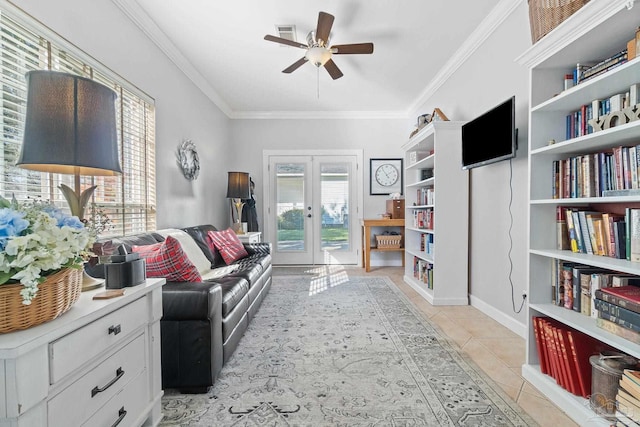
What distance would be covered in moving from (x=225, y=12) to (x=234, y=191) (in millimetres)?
2289

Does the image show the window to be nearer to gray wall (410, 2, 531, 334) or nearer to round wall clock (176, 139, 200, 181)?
round wall clock (176, 139, 200, 181)

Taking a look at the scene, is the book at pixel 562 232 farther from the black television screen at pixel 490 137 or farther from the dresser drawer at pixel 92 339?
the dresser drawer at pixel 92 339

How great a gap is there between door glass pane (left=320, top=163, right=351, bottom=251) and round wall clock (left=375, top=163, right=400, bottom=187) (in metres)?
0.55

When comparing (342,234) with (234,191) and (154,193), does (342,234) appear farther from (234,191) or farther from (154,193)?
(154,193)

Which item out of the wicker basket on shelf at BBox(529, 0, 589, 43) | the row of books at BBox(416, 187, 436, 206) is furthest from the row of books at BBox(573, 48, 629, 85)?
the row of books at BBox(416, 187, 436, 206)

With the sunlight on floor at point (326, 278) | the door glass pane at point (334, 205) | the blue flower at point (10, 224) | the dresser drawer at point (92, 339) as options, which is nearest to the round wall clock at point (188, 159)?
the sunlight on floor at point (326, 278)

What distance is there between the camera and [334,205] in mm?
5219

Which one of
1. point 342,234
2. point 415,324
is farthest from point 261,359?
point 342,234

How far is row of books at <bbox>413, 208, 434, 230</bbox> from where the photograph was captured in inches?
137

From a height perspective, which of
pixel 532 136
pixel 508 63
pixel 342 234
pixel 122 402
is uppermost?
pixel 508 63

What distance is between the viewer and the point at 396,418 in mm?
1429

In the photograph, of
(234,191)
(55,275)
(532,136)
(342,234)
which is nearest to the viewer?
(55,275)

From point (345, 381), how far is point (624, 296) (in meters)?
1.42

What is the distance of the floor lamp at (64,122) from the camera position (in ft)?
3.26
